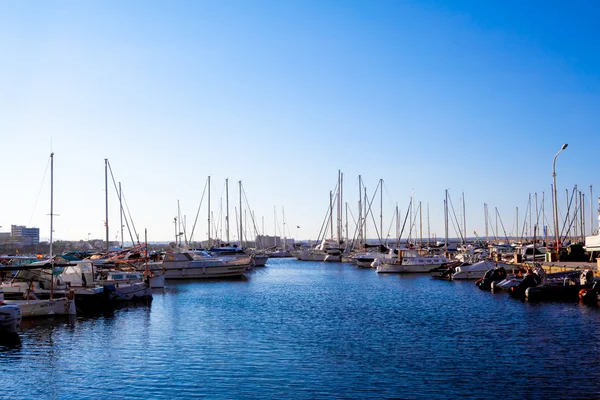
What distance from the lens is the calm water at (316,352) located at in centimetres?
1936

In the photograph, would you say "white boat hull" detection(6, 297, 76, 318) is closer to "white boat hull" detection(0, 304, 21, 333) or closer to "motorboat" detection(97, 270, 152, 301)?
"white boat hull" detection(0, 304, 21, 333)

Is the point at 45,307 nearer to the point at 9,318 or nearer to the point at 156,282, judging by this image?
the point at 9,318

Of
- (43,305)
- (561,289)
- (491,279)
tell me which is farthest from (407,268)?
(43,305)

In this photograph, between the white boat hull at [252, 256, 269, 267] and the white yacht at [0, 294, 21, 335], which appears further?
the white boat hull at [252, 256, 269, 267]

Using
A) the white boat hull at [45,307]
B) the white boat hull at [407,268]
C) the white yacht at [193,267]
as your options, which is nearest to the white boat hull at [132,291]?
the white boat hull at [45,307]

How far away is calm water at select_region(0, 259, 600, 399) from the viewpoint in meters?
19.4

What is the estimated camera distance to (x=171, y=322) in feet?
112

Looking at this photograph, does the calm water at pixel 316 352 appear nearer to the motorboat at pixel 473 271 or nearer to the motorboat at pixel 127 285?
the motorboat at pixel 127 285

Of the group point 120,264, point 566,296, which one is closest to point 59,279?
point 120,264

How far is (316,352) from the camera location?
2486 cm

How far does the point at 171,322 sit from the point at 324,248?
9469 centimetres

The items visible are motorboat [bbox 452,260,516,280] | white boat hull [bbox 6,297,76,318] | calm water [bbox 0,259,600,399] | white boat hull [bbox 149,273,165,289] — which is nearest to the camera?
calm water [bbox 0,259,600,399]

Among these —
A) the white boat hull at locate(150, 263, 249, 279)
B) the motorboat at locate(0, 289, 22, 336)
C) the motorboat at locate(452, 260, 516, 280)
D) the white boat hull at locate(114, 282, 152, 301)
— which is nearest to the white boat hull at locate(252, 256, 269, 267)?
the white boat hull at locate(150, 263, 249, 279)

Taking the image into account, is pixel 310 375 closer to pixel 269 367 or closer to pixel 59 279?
pixel 269 367
